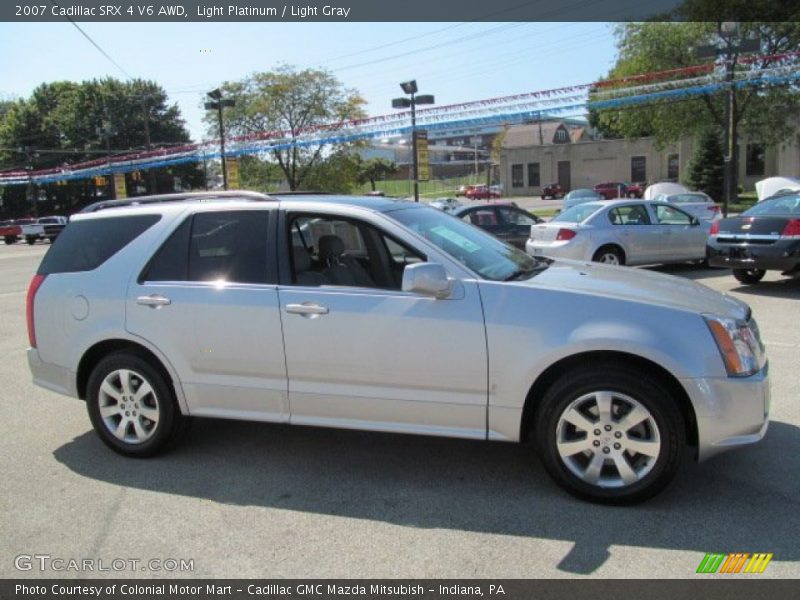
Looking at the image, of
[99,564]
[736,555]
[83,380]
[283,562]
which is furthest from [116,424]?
[736,555]

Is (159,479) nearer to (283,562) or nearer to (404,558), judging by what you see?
(283,562)

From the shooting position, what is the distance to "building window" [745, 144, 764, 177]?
54.6 meters

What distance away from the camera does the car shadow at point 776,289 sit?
33.8 feet

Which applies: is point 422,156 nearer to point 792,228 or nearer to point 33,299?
point 792,228

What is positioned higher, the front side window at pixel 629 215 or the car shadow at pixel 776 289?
the front side window at pixel 629 215

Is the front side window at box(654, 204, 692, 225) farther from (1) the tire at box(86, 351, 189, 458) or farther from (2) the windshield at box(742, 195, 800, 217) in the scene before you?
(1) the tire at box(86, 351, 189, 458)

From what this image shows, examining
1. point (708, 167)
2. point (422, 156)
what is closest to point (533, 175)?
point (708, 167)

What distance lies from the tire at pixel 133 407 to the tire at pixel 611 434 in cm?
246

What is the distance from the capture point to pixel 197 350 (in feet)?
14.4

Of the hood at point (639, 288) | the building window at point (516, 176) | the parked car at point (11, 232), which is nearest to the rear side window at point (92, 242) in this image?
the hood at point (639, 288)

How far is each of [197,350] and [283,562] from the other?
1.63 metres

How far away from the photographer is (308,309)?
4133 millimetres

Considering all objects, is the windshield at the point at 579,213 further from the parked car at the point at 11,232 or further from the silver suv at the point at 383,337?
the parked car at the point at 11,232
